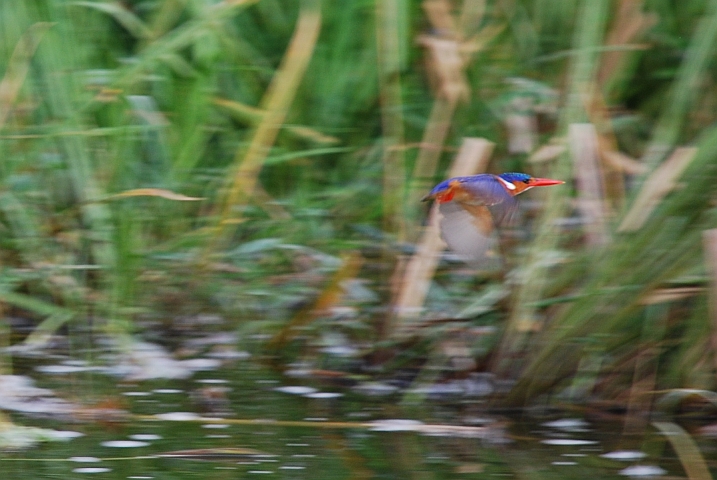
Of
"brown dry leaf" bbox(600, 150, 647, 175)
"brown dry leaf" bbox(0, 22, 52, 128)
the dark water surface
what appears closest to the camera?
the dark water surface

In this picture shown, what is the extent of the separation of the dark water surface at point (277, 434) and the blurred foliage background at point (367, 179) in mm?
127

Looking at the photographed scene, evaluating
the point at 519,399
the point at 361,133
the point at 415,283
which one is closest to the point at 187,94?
the point at 361,133

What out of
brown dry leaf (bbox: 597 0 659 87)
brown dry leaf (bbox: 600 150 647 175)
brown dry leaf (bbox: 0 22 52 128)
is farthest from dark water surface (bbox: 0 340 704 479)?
brown dry leaf (bbox: 597 0 659 87)

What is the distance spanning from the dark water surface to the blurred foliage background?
0.42 feet

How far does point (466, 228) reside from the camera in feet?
6.79

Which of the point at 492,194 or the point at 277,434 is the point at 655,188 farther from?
the point at 277,434

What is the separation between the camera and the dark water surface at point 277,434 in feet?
7.60

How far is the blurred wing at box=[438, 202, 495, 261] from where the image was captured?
2.04m

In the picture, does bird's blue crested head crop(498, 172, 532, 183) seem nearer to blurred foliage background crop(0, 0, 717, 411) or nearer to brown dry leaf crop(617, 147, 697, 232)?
blurred foliage background crop(0, 0, 717, 411)

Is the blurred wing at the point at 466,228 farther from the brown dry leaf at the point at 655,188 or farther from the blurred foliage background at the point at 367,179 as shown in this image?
the brown dry leaf at the point at 655,188

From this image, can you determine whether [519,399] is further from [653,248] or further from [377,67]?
[377,67]

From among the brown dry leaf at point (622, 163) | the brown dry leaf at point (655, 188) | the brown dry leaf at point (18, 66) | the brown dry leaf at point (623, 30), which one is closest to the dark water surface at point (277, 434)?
the brown dry leaf at point (655, 188)

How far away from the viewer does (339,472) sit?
2.30 m

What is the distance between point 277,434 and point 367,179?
3.80ft
